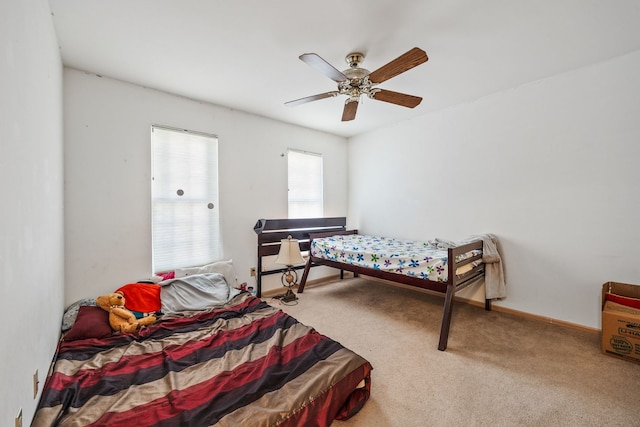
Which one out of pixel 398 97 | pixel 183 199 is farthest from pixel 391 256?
pixel 183 199

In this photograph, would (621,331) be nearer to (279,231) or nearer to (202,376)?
(202,376)

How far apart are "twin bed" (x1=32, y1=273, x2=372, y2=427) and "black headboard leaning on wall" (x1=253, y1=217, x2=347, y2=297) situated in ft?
4.40

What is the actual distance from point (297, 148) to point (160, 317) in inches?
109

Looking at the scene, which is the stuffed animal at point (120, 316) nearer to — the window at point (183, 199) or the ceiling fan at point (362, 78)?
the window at point (183, 199)

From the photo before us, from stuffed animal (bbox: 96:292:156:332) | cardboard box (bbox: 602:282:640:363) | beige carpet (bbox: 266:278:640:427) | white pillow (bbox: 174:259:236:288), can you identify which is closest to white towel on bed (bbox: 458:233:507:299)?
beige carpet (bbox: 266:278:640:427)

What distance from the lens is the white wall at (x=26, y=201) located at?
97cm

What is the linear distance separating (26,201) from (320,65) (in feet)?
5.69

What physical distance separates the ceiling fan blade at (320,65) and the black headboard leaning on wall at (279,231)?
2.12 metres

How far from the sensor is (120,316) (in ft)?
6.98

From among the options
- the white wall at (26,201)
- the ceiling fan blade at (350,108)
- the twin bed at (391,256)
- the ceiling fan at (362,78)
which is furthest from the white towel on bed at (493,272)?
the white wall at (26,201)

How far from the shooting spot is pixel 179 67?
7.72 ft

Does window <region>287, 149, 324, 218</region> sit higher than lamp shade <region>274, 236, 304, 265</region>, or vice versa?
window <region>287, 149, 324, 218</region>

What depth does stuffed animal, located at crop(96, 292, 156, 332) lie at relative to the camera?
6.81ft

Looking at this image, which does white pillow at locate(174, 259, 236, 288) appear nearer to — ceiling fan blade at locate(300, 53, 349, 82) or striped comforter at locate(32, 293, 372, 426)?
striped comforter at locate(32, 293, 372, 426)
